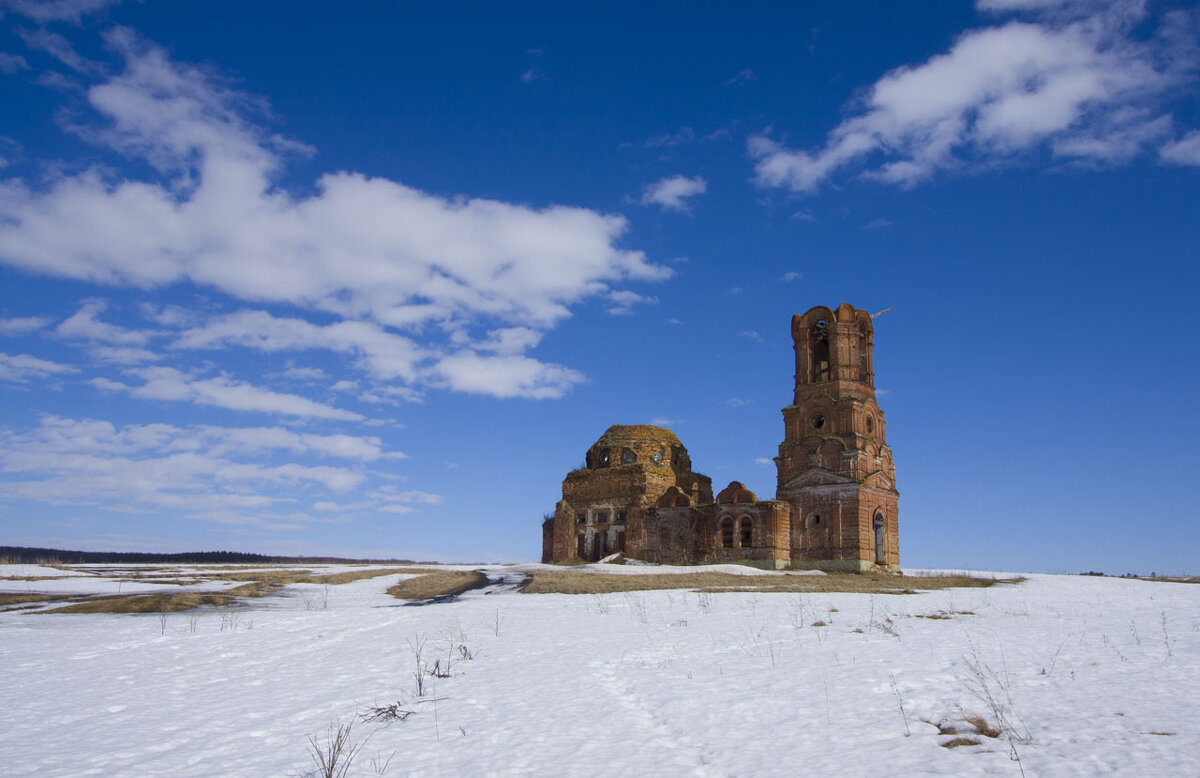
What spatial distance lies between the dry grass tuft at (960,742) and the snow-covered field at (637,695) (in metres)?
0.07

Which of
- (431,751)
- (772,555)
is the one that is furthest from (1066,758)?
(772,555)

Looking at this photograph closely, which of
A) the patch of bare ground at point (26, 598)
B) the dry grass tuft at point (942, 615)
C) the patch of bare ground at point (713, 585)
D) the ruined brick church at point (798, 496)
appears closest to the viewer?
the dry grass tuft at point (942, 615)

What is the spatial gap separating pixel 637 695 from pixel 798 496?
3362 centimetres

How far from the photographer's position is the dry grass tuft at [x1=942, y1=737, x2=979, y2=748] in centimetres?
548

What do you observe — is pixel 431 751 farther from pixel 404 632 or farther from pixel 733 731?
pixel 404 632

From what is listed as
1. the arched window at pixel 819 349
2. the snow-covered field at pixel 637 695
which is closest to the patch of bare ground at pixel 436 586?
the snow-covered field at pixel 637 695

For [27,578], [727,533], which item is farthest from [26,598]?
[727,533]

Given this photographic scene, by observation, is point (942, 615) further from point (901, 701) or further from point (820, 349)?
point (820, 349)

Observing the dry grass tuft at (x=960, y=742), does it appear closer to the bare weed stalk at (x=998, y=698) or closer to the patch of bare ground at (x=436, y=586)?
the bare weed stalk at (x=998, y=698)

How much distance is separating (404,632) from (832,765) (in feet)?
27.2

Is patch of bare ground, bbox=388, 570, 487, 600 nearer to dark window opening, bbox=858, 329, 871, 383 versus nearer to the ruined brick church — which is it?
the ruined brick church

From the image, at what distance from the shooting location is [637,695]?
7.26 metres

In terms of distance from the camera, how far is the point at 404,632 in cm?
1195

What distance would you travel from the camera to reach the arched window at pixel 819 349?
41.8 metres
